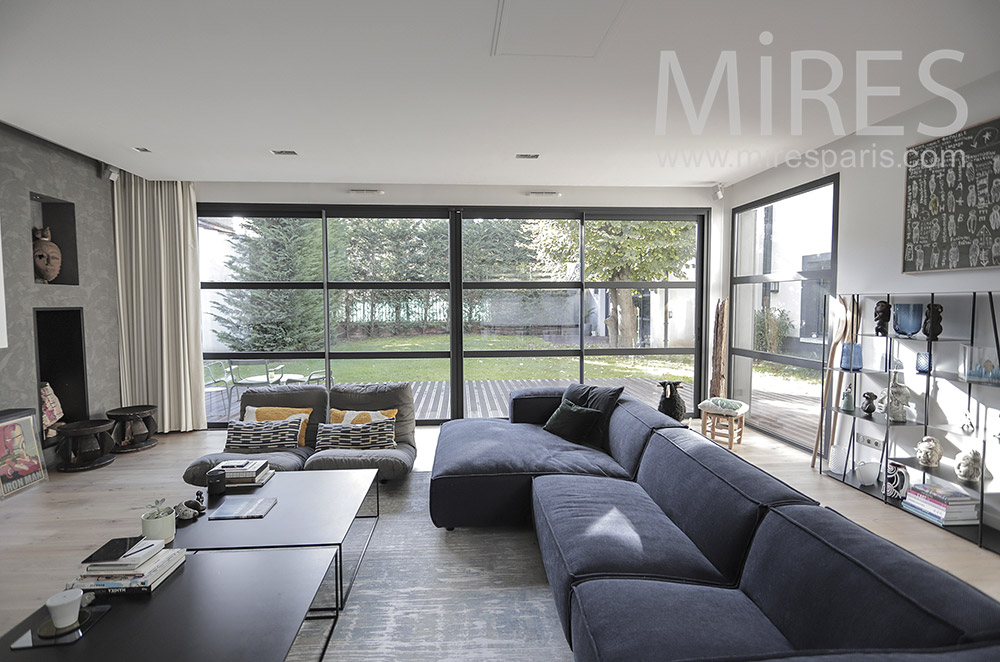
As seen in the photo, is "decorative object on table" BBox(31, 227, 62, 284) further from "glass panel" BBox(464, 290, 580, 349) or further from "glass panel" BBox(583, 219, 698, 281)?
"glass panel" BBox(583, 219, 698, 281)

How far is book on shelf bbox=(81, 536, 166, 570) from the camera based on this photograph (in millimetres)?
1857

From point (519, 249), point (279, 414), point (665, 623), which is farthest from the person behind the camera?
point (519, 249)

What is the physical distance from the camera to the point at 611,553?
2.02 metres

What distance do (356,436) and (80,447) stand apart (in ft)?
8.15

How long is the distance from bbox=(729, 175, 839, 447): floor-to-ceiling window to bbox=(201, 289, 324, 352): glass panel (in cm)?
464

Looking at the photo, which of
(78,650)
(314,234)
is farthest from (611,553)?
(314,234)

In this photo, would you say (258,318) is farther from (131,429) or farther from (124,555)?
(124,555)

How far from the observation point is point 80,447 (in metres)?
4.43

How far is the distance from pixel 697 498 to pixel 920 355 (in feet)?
7.70

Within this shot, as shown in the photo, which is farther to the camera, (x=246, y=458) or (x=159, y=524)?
(x=246, y=458)

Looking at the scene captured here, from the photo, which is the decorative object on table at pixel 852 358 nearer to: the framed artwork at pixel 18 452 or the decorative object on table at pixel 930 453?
the decorative object on table at pixel 930 453

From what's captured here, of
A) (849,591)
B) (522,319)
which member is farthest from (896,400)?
(522,319)

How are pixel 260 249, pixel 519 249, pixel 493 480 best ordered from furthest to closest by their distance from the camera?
pixel 519 249 < pixel 260 249 < pixel 493 480

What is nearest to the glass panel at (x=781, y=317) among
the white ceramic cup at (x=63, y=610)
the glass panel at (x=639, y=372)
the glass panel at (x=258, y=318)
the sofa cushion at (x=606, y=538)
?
the glass panel at (x=639, y=372)
